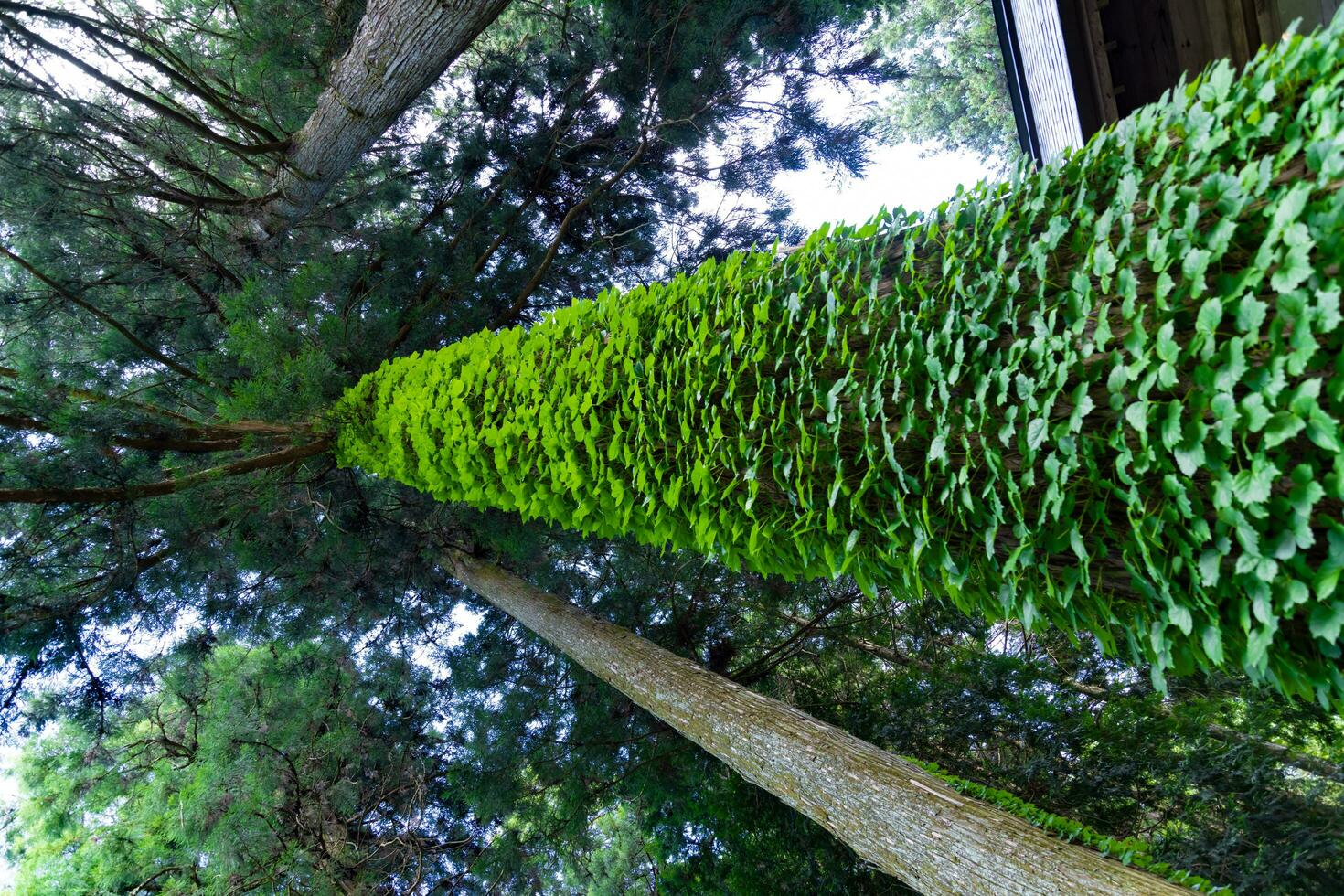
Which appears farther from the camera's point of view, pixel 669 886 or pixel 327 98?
pixel 669 886

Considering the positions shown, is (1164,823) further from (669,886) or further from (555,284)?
(555,284)

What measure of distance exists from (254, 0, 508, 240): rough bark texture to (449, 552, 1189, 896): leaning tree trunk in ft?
13.3

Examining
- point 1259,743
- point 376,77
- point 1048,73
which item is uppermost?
point 376,77

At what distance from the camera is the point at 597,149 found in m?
6.57

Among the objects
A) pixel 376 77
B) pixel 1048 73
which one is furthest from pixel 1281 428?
pixel 376 77

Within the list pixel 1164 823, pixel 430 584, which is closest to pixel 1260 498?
pixel 1164 823

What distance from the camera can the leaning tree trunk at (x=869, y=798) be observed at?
2137 millimetres

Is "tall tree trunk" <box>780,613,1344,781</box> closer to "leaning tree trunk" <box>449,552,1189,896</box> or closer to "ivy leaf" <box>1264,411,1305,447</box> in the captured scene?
"leaning tree trunk" <box>449,552,1189,896</box>

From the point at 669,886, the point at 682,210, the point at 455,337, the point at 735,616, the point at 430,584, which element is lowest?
the point at 669,886

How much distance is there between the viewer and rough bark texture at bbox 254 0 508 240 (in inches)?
160

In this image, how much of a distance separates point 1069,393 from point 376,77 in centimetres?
468

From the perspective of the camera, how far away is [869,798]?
2.65m

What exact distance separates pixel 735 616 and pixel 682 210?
4.23m

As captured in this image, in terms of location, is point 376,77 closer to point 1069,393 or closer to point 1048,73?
point 1048,73
